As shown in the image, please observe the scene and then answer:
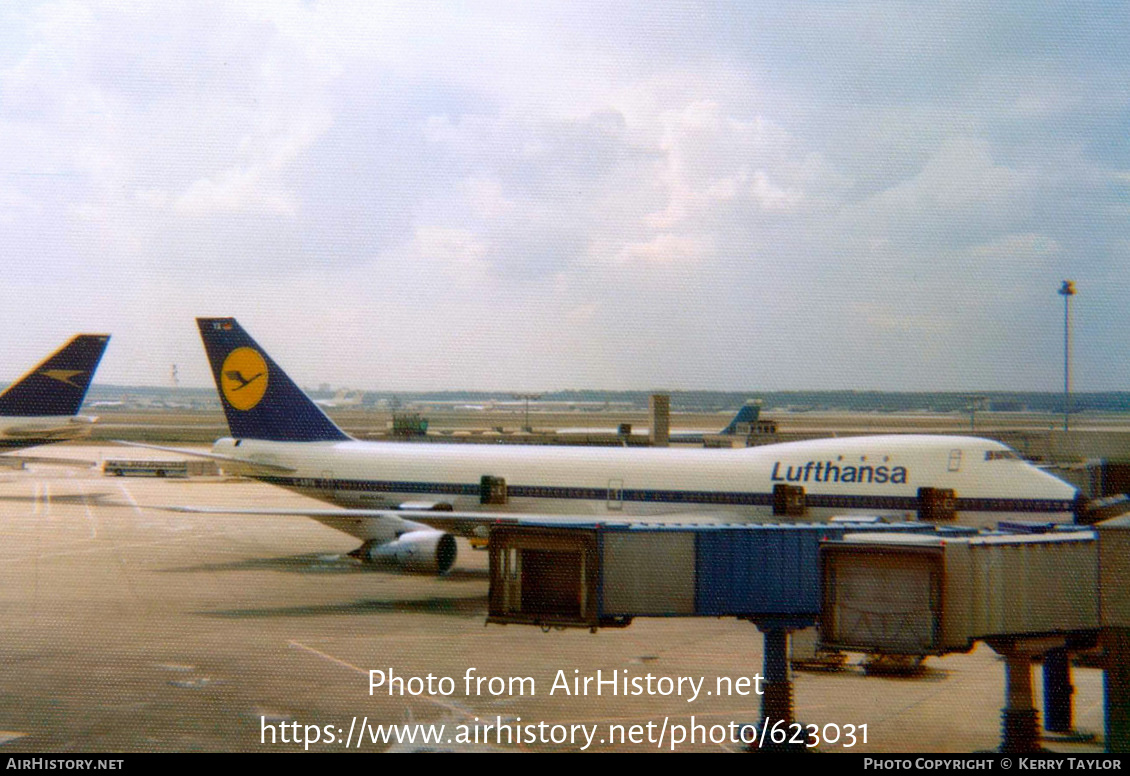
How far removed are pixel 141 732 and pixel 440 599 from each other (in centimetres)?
1276

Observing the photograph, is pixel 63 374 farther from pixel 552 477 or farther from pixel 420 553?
pixel 552 477

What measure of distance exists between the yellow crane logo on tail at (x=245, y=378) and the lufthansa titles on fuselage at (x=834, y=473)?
1969 centimetres

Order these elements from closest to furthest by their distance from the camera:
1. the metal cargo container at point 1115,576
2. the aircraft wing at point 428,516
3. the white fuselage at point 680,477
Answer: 1. the metal cargo container at point 1115,576
2. the aircraft wing at point 428,516
3. the white fuselage at point 680,477

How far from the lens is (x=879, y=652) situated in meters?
13.0

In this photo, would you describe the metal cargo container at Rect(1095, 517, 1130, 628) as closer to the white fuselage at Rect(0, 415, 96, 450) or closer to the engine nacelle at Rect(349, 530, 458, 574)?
the engine nacelle at Rect(349, 530, 458, 574)

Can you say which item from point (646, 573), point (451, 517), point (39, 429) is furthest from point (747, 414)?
point (646, 573)

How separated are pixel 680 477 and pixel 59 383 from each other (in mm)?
36316

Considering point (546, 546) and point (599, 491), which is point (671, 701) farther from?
point (599, 491)

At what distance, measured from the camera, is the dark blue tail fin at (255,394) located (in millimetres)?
34938

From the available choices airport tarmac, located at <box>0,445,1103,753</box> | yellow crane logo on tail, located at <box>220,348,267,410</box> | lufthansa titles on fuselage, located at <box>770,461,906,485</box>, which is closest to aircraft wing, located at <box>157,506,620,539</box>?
airport tarmac, located at <box>0,445,1103,753</box>

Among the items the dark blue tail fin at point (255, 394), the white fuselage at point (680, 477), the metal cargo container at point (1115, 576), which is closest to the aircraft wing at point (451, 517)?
the white fuselage at point (680, 477)

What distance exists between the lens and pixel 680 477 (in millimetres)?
30109

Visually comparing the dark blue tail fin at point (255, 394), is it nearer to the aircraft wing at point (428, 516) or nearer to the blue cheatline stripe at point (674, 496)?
the blue cheatline stripe at point (674, 496)

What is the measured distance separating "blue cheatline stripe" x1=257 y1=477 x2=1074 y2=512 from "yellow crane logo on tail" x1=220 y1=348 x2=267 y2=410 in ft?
10.4
